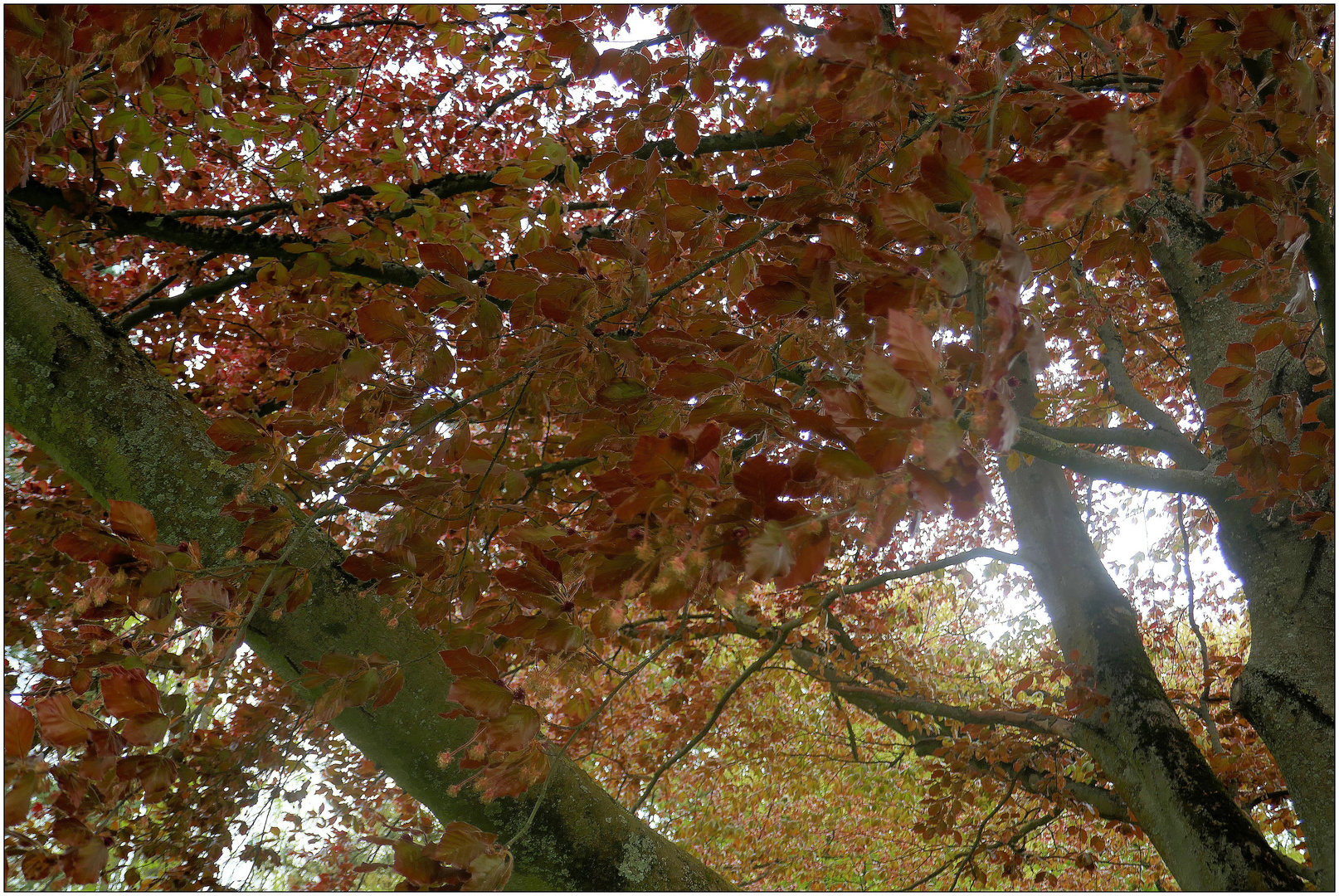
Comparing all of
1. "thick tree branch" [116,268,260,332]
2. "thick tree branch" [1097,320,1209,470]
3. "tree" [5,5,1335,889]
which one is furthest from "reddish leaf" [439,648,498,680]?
"thick tree branch" [116,268,260,332]

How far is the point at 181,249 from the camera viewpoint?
5.37 m

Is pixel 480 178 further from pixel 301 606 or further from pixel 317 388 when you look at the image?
pixel 317 388

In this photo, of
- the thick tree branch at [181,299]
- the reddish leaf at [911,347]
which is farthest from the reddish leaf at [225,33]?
the thick tree branch at [181,299]

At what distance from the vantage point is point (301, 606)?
6.96ft

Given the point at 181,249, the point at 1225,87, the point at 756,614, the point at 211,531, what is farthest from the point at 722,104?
the point at 181,249

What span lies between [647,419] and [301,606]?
1.27m

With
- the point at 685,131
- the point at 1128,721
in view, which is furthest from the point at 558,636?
the point at 1128,721

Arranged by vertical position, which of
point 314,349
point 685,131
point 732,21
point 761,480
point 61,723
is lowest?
point 61,723

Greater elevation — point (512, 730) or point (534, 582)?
point (534, 582)

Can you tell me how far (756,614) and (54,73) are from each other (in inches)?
189

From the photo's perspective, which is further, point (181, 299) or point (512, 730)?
point (181, 299)

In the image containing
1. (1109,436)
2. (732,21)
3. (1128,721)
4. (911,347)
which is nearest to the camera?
(911,347)

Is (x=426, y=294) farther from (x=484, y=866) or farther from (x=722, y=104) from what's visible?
(x=722, y=104)

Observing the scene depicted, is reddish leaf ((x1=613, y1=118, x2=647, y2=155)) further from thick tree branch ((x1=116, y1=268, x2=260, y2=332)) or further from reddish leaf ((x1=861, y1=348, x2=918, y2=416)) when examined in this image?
thick tree branch ((x1=116, y1=268, x2=260, y2=332))
